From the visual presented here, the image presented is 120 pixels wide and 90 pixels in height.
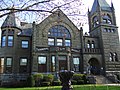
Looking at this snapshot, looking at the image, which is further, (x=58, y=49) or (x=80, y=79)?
(x=58, y=49)

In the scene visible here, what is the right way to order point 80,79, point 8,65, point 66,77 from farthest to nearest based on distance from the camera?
point 8,65, point 80,79, point 66,77

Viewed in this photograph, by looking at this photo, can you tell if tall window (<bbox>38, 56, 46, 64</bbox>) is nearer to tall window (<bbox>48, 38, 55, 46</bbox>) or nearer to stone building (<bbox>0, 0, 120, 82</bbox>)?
stone building (<bbox>0, 0, 120, 82</bbox>)

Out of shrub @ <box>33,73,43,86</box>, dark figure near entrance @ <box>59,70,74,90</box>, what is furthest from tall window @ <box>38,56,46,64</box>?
dark figure near entrance @ <box>59,70,74,90</box>

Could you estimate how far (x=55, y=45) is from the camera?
35.5 m

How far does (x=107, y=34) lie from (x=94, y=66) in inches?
297

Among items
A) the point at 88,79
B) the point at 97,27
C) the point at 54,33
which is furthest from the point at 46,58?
the point at 97,27

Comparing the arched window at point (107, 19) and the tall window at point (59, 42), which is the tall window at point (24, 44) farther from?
the arched window at point (107, 19)

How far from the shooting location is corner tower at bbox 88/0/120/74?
122ft

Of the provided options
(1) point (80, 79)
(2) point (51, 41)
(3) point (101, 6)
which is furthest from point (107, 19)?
(1) point (80, 79)

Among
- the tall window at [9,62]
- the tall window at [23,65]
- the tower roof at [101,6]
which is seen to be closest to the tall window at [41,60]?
the tall window at [23,65]

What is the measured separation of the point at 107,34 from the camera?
3922 cm

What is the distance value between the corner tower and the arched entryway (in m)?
1.38

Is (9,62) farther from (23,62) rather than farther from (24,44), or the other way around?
(24,44)

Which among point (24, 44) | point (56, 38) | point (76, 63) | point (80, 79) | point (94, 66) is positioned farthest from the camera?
point (94, 66)
